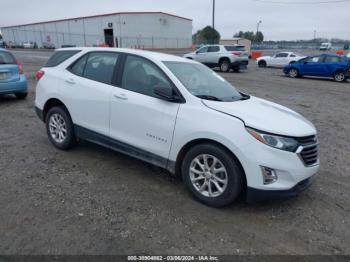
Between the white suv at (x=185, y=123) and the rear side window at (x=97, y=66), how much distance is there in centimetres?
2

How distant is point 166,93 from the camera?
378 cm

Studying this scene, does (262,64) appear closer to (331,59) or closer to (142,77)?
(331,59)

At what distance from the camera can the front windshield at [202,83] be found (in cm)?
403

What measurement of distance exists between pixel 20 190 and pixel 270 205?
3107 millimetres

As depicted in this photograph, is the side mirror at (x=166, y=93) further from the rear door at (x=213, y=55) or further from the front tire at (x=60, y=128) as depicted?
the rear door at (x=213, y=55)

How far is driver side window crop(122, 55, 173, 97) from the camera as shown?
13.3 ft

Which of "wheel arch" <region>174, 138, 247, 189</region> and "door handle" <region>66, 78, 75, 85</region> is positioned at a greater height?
"door handle" <region>66, 78, 75, 85</region>

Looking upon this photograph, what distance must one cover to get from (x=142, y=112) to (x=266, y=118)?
1532mm

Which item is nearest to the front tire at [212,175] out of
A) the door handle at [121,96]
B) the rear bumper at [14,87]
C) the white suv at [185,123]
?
the white suv at [185,123]

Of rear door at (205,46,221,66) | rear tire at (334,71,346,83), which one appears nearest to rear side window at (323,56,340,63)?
rear tire at (334,71,346,83)

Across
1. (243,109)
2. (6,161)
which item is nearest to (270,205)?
(243,109)

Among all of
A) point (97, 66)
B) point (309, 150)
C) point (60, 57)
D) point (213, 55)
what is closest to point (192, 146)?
point (309, 150)

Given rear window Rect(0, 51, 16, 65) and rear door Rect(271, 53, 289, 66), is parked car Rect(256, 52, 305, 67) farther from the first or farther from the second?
rear window Rect(0, 51, 16, 65)

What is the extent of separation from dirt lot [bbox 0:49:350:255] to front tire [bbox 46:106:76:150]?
18 centimetres
